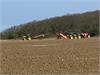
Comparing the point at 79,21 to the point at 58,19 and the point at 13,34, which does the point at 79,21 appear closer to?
the point at 58,19

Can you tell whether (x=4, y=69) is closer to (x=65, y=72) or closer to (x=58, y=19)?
(x=65, y=72)

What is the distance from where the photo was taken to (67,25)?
219ft

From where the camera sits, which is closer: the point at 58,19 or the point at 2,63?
the point at 2,63

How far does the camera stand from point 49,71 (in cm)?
1009

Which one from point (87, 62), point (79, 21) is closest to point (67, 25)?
point (79, 21)

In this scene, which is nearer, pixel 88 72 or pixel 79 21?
pixel 88 72

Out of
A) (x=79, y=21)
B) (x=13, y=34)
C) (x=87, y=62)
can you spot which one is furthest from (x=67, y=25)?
(x=87, y=62)

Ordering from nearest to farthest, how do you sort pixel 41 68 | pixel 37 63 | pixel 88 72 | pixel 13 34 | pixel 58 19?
pixel 88 72 → pixel 41 68 → pixel 37 63 → pixel 13 34 → pixel 58 19

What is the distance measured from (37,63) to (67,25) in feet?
181

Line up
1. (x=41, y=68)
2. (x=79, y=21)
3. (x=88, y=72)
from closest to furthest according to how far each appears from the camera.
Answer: (x=88, y=72)
(x=41, y=68)
(x=79, y=21)

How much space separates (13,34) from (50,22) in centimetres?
2366

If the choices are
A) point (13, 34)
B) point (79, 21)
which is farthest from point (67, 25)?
point (13, 34)

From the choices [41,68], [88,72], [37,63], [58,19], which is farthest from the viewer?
[58,19]

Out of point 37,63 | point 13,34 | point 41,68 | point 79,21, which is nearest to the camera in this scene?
point 41,68
